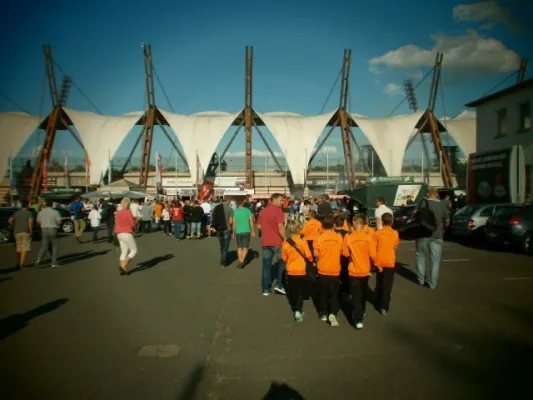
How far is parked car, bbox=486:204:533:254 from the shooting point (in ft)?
36.0

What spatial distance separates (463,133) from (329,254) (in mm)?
54118

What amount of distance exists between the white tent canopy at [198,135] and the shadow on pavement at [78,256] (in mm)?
34389

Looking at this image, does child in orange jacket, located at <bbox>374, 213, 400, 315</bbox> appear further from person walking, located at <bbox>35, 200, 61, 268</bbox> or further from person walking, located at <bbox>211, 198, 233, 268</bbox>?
person walking, located at <bbox>35, 200, 61, 268</bbox>

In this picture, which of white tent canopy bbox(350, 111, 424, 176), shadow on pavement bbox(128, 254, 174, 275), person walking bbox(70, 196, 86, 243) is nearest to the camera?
shadow on pavement bbox(128, 254, 174, 275)

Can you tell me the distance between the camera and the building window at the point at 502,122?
972 inches

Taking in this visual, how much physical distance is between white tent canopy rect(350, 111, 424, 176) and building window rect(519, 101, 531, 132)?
25.6m

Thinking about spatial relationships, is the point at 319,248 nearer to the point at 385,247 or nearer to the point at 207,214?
the point at 385,247

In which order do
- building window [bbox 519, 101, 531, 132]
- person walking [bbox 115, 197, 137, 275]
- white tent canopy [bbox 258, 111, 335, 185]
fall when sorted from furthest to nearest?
white tent canopy [bbox 258, 111, 335, 185]
building window [bbox 519, 101, 531, 132]
person walking [bbox 115, 197, 137, 275]

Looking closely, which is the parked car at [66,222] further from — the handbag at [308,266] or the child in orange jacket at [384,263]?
the child in orange jacket at [384,263]

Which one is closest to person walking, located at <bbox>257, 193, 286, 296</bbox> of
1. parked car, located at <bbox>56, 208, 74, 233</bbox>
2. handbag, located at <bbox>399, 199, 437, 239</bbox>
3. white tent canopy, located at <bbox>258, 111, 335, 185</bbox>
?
handbag, located at <bbox>399, 199, 437, 239</bbox>

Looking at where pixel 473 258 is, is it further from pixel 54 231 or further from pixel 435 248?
pixel 54 231

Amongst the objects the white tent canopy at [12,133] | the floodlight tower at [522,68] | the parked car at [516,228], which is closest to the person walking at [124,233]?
the parked car at [516,228]

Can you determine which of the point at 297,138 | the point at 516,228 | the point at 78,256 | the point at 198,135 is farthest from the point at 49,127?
the point at 516,228

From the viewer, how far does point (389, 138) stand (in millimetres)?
49094
